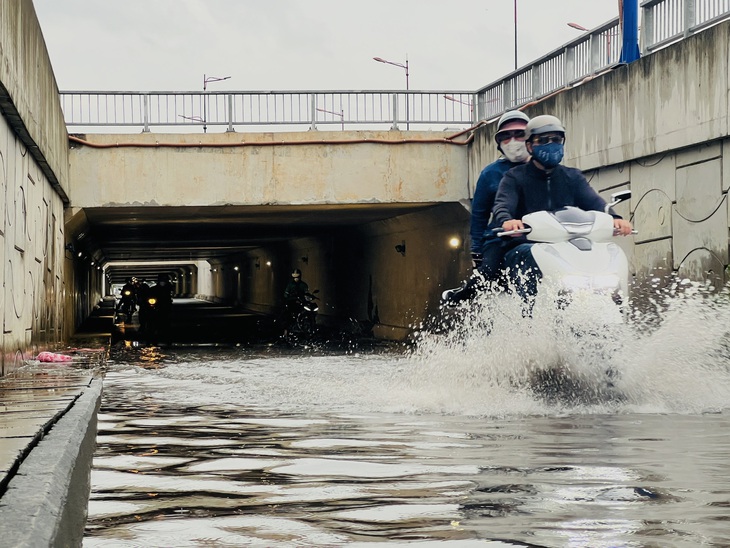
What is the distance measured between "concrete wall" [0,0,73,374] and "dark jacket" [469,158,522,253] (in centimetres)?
400

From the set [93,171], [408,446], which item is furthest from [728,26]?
[93,171]

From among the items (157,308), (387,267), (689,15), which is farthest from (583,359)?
(387,267)

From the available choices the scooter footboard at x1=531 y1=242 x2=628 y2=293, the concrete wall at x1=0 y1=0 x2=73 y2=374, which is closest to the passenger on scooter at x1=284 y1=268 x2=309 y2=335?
the concrete wall at x1=0 y1=0 x2=73 y2=374

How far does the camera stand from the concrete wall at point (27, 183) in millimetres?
11219

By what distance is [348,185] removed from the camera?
21859 mm

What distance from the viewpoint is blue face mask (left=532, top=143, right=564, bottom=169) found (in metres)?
8.46

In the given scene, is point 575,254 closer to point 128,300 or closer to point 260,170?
point 260,170

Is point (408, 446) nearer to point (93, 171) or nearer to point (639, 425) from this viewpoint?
point (639, 425)

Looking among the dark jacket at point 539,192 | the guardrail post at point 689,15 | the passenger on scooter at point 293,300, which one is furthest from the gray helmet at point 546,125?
the passenger on scooter at point 293,300

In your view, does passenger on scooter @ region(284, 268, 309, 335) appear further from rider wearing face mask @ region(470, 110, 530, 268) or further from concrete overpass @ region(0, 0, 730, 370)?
rider wearing face mask @ region(470, 110, 530, 268)

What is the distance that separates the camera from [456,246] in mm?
22781

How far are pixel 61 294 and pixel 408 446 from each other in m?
16.2

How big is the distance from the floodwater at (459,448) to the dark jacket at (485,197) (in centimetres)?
63

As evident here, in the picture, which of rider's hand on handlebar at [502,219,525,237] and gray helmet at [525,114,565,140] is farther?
gray helmet at [525,114,565,140]
